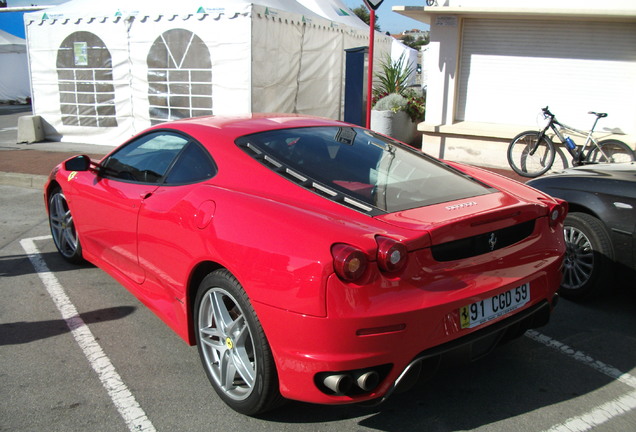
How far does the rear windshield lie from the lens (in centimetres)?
296

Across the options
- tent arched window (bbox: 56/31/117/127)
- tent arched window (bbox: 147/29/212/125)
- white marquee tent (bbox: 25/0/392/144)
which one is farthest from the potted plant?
tent arched window (bbox: 56/31/117/127)

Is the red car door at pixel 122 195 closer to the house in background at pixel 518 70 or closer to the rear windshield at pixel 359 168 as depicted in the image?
the rear windshield at pixel 359 168

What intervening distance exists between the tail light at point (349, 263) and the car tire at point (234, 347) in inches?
19.8

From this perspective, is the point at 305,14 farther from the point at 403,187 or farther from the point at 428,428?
the point at 428,428

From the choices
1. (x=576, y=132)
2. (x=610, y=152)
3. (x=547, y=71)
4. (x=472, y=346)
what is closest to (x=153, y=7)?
(x=547, y=71)

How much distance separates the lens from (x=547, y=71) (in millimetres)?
9703

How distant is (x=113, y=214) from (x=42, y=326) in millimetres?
925

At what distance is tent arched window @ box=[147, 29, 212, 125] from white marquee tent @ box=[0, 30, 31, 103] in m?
17.2

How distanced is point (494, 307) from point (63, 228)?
393 cm

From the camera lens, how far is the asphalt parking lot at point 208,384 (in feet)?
9.14

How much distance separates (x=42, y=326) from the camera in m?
3.91

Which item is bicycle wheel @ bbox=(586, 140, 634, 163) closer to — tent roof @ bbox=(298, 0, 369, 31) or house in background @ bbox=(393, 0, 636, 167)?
house in background @ bbox=(393, 0, 636, 167)

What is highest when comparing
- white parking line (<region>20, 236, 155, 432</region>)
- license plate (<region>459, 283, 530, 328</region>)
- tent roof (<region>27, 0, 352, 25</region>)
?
tent roof (<region>27, 0, 352, 25</region>)

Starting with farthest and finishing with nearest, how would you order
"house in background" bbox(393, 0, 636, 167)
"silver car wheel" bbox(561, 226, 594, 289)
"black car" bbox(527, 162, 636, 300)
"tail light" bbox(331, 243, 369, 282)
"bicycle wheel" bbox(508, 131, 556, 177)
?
1. "house in background" bbox(393, 0, 636, 167)
2. "bicycle wheel" bbox(508, 131, 556, 177)
3. "silver car wheel" bbox(561, 226, 594, 289)
4. "black car" bbox(527, 162, 636, 300)
5. "tail light" bbox(331, 243, 369, 282)
